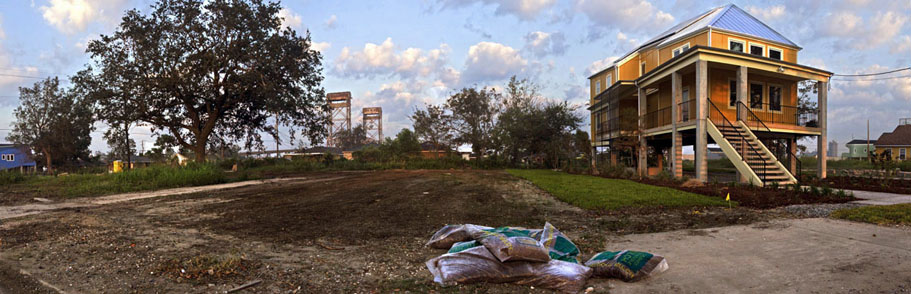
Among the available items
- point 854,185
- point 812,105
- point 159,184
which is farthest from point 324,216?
point 812,105

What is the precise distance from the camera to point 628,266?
3.44m

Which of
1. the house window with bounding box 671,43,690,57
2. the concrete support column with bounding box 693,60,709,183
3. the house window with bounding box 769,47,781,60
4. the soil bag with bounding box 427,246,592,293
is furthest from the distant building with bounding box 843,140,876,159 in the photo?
the soil bag with bounding box 427,246,592,293

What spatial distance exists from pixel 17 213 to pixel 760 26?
85.0ft

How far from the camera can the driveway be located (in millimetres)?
3215

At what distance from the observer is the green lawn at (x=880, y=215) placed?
571 centimetres

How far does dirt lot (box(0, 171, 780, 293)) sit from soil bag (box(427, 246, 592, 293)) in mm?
92

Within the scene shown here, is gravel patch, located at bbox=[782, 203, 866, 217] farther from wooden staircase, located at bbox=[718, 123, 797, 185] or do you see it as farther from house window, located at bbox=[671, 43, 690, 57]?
house window, located at bbox=[671, 43, 690, 57]

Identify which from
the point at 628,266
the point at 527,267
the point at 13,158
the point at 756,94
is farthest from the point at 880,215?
the point at 13,158

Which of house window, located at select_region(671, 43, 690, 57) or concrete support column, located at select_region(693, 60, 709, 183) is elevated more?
house window, located at select_region(671, 43, 690, 57)

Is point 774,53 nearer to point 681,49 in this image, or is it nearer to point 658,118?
point 681,49

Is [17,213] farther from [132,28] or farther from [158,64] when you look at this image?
[132,28]

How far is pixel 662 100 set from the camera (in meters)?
18.5

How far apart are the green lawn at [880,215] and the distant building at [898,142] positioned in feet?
170

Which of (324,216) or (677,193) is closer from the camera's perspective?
(324,216)
